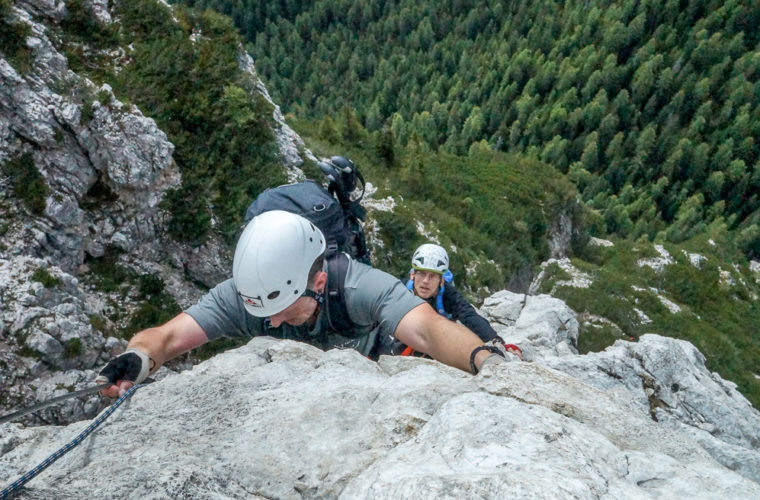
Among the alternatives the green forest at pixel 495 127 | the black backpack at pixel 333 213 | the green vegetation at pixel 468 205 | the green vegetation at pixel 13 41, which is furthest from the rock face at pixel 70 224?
the black backpack at pixel 333 213

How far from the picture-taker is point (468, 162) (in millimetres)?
46094

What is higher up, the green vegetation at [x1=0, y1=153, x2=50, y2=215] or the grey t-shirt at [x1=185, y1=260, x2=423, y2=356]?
the grey t-shirt at [x1=185, y1=260, x2=423, y2=356]

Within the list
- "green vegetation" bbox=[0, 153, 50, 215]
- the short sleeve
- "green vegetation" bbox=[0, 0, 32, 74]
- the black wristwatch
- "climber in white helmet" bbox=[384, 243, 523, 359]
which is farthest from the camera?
"green vegetation" bbox=[0, 0, 32, 74]

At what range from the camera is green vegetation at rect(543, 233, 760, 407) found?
30859 mm

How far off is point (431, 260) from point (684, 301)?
37.9 metres

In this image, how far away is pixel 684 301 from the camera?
132 feet

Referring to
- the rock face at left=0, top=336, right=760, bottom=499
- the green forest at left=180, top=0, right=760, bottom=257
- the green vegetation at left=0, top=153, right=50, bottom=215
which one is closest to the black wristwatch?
the rock face at left=0, top=336, right=760, bottom=499

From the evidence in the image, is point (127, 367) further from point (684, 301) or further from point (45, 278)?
point (684, 301)

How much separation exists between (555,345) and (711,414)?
18.8 feet

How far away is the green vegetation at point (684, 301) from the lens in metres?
Answer: 30.9

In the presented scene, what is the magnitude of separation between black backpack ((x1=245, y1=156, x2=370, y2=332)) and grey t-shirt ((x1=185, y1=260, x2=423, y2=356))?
0.11 meters

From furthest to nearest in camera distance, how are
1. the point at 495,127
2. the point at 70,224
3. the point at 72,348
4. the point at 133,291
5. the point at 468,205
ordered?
the point at 495,127 < the point at 468,205 < the point at 133,291 < the point at 70,224 < the point at 72,348

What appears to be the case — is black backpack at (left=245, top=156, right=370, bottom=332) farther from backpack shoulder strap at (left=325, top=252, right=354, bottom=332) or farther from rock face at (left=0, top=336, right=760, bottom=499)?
rock face at (left=0, top=336, right=760, bottom=499)

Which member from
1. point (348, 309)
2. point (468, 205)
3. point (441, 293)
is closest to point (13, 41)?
point (441, 293)
